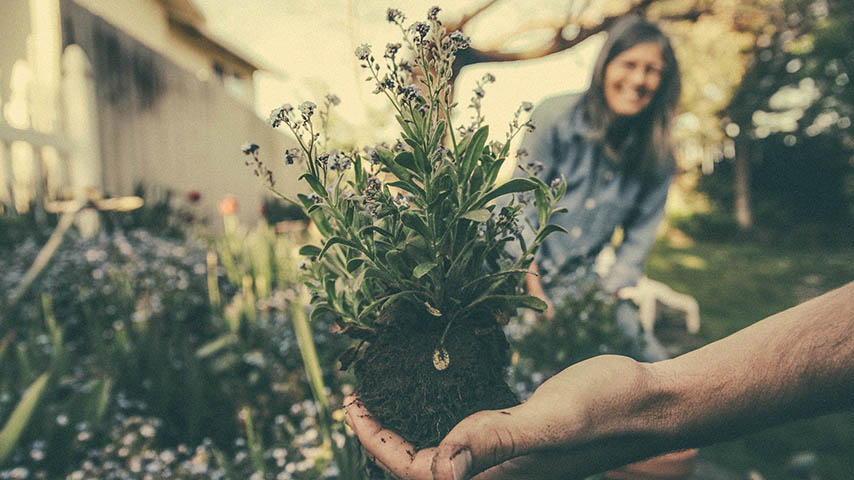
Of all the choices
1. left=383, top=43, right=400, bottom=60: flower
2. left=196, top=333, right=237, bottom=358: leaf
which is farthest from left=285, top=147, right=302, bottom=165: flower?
left=196, top=333, right=237, bottom=358: leaf

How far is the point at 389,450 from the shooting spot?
88cm

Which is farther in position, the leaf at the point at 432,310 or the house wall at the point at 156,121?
the house wall at the point at 156,121

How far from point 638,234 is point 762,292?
223 inches

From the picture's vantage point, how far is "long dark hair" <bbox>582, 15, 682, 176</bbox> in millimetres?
2234

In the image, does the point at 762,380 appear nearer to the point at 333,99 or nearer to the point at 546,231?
the point at 546,231

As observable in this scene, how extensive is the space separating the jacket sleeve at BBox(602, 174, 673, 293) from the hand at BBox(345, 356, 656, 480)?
1.74 metres

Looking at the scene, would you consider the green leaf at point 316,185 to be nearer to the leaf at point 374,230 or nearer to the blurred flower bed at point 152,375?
the leaf at point 374,230

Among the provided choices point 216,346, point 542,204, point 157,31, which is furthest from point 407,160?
point 157,31

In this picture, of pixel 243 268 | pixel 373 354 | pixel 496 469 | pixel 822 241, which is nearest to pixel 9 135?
pixel 243 268

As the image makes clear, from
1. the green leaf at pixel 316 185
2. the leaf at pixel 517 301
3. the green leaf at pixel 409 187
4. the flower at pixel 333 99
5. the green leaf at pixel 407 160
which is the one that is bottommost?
the leaf at pixel 517 301

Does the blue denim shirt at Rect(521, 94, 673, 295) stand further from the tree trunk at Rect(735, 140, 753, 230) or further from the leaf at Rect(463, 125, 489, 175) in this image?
the tree trunk at Rect(735, 140, 753, 230)

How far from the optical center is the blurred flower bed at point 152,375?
177 cm

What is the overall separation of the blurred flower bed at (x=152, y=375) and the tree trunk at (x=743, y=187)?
10672 millimetres

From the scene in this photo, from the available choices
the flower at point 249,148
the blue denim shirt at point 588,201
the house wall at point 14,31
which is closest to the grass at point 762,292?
the blue denim shirt at point 588,201
